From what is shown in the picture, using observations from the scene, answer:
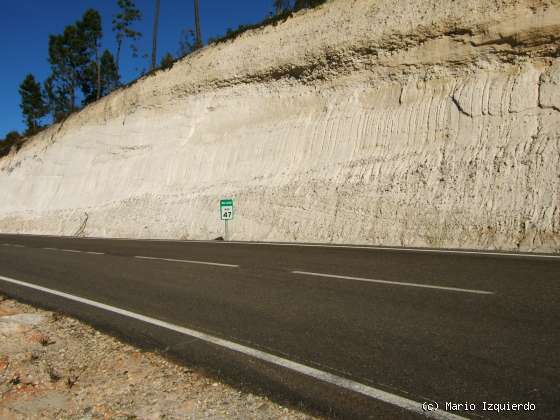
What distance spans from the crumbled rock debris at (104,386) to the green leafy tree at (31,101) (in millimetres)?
54130

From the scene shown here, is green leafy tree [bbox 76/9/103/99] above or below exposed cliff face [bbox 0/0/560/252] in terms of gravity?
above

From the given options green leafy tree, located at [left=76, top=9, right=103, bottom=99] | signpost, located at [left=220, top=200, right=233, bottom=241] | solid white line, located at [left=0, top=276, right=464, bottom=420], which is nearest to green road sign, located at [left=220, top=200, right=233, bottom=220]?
signpost, located at [left=220, top=200, right=233, bottom=241]

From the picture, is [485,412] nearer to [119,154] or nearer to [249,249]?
[249,249]

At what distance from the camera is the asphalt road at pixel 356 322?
3160 mm

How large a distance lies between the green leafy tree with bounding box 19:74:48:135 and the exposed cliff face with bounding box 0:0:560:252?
31.3 m

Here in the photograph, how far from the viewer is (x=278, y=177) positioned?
683 inches

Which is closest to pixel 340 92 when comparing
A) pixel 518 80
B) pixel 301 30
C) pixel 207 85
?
pixel 301 30

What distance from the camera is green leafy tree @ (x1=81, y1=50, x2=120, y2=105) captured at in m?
46.2

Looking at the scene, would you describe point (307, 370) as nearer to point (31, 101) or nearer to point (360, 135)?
point (360, 135)

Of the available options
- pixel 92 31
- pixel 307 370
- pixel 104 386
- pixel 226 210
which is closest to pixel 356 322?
pixel 307 370

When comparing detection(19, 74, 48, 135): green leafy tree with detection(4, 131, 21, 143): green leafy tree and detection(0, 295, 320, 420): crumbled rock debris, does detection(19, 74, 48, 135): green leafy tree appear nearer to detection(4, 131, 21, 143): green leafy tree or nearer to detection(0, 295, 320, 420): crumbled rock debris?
detection(4, 131, 21, 143): green leafy tree

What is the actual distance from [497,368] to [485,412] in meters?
0.67

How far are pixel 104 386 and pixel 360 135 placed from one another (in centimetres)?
1379

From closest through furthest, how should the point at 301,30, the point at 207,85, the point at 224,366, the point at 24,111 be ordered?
the point at 224,366 < the point at 301,30 < the point at 207,85 < the point at 24,111
